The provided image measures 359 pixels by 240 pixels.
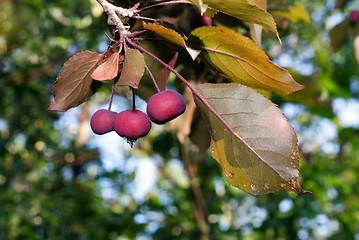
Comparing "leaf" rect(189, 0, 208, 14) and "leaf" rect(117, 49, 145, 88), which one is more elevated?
"leaf" rect(189, 0, 208, 14)

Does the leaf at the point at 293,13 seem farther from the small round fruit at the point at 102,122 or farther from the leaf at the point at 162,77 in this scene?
the small round fruit at the point at 102,122

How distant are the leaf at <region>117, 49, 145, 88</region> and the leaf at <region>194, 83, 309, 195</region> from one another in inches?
5.7

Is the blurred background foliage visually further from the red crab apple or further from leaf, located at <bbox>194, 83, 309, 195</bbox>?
leaf, located at <bbox>194, 83, 309, 195</bbox>

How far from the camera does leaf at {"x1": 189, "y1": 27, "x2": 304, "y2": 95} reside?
2.15 ft

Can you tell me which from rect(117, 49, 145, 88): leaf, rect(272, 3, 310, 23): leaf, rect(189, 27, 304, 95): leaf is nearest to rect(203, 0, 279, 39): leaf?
rect(189, 27, 304, 95): leaf

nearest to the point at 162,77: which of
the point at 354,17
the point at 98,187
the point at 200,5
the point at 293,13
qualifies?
the point at 200,5

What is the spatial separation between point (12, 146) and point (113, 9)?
11.6ft

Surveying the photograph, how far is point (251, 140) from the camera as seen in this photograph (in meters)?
0.66

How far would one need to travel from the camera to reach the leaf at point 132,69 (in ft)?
2.06

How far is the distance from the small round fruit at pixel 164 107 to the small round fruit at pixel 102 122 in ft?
0.36

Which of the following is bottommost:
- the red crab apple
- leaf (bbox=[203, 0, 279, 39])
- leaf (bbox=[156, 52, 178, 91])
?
the red crab apple

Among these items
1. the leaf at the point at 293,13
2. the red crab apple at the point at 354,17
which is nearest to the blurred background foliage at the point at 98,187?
the red crab apple at the point at 354,17

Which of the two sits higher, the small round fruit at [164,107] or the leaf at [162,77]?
the small round fruit at [164,107]

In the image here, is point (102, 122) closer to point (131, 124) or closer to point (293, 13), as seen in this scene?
point (131, 124)
